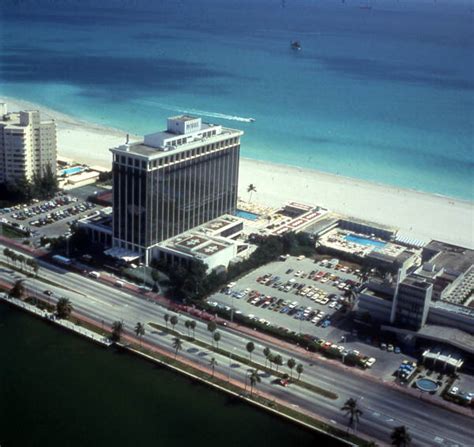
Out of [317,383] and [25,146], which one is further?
[25,146]

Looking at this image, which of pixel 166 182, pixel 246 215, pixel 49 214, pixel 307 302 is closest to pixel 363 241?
pixel 246 215

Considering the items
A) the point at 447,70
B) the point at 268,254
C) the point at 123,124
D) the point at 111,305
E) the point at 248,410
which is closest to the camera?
the point at 248,410

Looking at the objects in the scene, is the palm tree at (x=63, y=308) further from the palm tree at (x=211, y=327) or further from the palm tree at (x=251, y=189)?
the palm tree at (x=251, y=189)

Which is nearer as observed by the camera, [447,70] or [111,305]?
[111,305]

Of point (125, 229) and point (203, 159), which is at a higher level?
point (203, 159)

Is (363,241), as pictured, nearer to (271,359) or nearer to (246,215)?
(246,215)

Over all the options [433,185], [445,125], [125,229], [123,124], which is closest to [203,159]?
[125,229]

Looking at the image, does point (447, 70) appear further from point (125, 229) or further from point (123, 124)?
point (125, 229)
